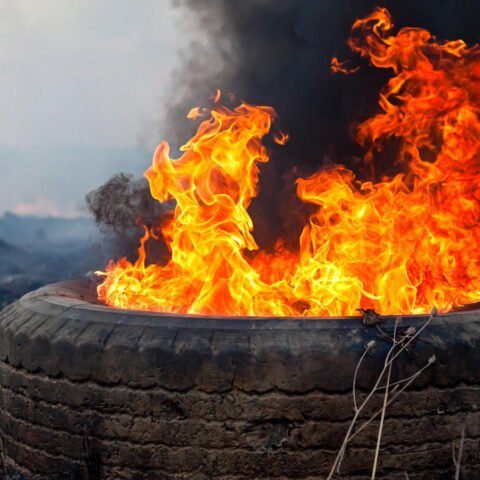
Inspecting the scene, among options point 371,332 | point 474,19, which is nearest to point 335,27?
point 474,19

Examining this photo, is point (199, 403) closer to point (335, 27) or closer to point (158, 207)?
point (158, 207)

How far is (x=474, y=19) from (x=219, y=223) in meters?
4.64

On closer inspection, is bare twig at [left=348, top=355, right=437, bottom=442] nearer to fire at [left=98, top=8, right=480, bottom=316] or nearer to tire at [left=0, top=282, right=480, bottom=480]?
tire at [left=0, top=282, right=480, bottom=480]

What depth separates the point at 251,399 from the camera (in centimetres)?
292

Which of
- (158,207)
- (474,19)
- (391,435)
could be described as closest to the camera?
(391,435)

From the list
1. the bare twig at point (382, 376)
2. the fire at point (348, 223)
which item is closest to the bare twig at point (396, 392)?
the bare twig at point (382, 376)

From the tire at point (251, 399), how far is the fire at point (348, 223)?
1225 millimetres

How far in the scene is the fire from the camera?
179 inches

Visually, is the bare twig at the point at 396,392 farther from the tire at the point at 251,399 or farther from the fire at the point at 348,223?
the fire at the point at 348,223

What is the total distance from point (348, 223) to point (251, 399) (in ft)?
8.88

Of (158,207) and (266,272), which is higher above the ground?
(158,207)

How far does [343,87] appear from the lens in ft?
25.6

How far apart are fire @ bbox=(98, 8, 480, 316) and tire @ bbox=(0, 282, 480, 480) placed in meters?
1.23

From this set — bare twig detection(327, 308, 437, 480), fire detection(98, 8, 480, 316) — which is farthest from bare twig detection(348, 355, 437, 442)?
fire detection(98, 8, 480, 316)
